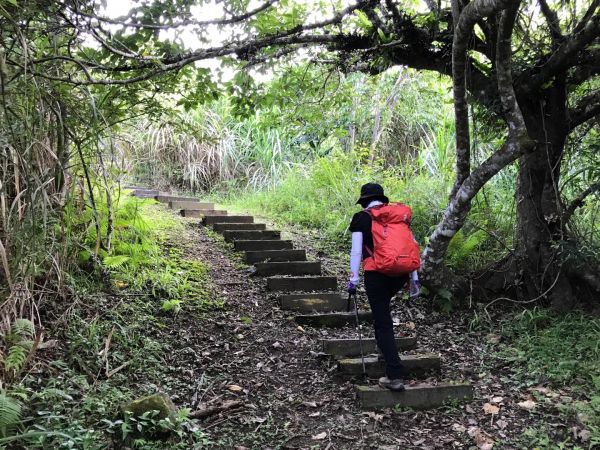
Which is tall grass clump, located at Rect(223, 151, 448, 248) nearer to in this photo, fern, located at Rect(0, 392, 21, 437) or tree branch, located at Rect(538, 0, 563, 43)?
tree branch, located at Rect(538, 0, 563, 43)

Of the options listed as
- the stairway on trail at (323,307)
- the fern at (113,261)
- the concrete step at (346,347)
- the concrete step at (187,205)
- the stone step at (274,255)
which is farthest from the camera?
the concrete step at (187,205)

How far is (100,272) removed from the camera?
17.2 ft

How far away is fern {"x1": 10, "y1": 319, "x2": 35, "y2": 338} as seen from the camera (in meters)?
3.72

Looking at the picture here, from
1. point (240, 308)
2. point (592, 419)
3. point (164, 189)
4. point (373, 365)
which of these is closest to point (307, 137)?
point (164, 189)

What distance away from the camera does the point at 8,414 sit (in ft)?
9.88

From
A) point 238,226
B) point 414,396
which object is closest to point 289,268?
point 238,226

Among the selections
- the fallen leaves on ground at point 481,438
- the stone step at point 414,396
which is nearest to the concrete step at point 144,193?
the stone step at point 414,396

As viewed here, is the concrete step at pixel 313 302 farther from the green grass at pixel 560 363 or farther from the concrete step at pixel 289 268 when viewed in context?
the green grass at pixel 560 363

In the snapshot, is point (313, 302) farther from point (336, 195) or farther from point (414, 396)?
point (336, 195)

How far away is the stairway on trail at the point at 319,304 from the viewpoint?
425cm

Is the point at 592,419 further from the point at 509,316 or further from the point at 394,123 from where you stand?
the point at 394,123

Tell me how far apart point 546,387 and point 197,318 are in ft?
11.2

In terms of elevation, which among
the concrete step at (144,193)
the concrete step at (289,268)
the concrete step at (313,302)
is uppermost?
the concrete step at (144,193)

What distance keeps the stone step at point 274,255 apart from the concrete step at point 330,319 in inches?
66.4
